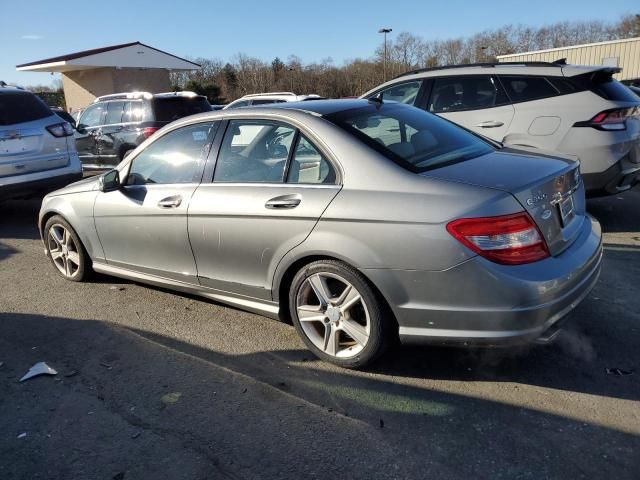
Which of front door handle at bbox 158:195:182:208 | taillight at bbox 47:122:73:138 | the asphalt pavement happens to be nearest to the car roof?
front door handle at bbox 158:195:182:208

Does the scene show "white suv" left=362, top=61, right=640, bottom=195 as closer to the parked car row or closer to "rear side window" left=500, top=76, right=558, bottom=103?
"rear side window" left=500, top=76, right=558, bottom=103

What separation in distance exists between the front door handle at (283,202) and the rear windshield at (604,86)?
13.9 feet

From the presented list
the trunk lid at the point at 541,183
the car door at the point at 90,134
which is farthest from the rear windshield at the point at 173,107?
the trunk lid at the point at 541,183

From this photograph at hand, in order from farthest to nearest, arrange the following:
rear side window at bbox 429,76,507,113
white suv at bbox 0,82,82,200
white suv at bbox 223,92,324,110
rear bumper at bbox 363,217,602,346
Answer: white suv at bbox 223,92,324,110 → white suv at bbox 0,82,82,200 → rear side window at bbox 429,76,507,113 → rear bumper at bbox 363,217,602,346

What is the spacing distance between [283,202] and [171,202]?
1113 millimetres

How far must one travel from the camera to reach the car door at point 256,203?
3381mm

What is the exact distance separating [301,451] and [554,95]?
5.15m

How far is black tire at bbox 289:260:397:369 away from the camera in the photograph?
3139mm

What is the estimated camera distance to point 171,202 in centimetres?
409

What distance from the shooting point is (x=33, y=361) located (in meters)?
3.75

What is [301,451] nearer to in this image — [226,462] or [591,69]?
[226,462]

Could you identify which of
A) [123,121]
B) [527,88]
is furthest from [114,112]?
[527,88]

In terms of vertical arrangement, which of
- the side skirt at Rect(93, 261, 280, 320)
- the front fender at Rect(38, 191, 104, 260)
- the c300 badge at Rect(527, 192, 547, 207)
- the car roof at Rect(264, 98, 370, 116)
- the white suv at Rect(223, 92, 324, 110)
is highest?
the car roof at Rect(264, 98, 370, 116)

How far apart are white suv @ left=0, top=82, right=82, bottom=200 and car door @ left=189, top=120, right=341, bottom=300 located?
4891 mm
